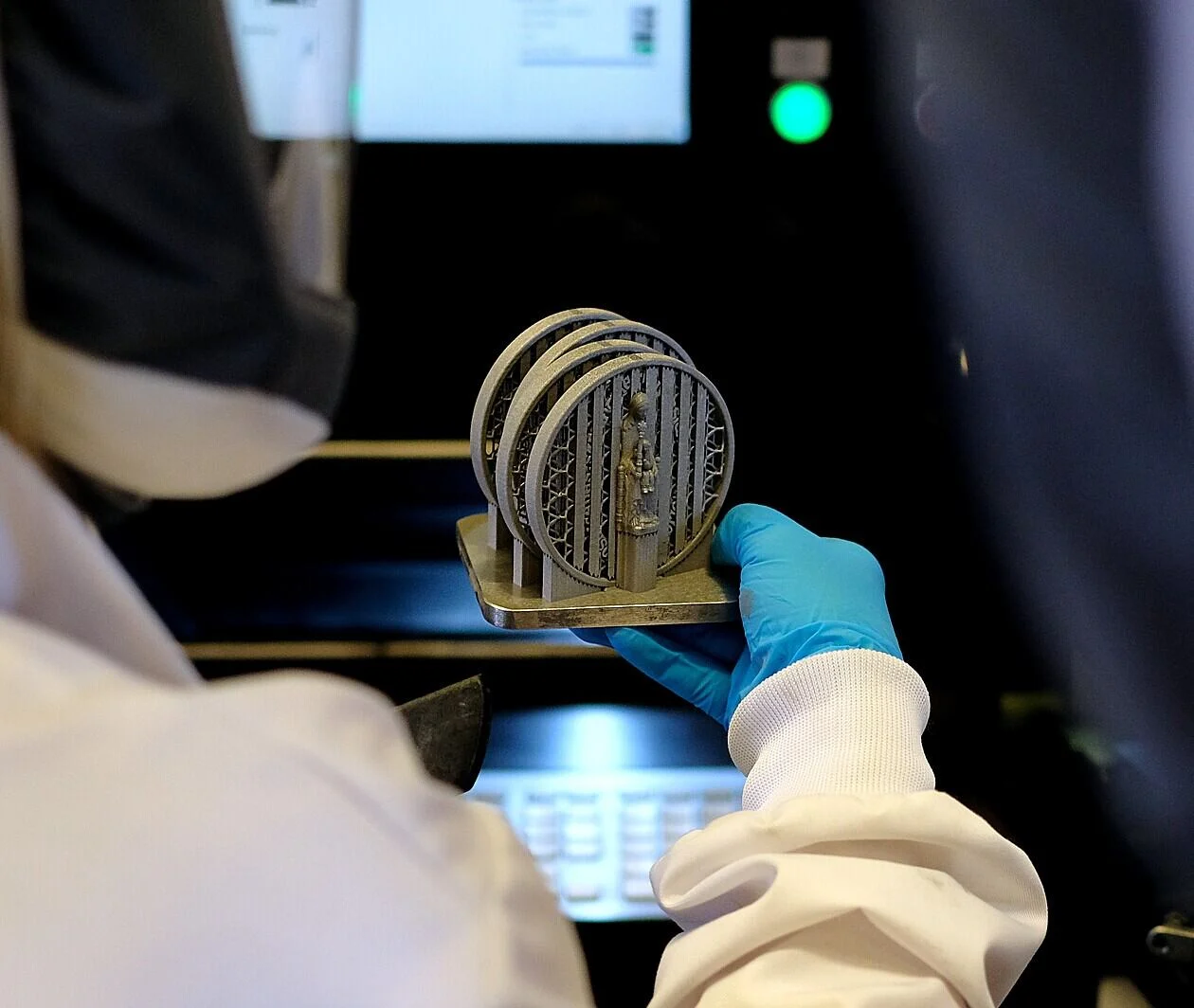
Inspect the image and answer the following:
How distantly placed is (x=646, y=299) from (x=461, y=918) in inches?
36.6

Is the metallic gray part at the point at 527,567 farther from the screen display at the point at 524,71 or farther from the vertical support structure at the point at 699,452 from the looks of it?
the screen display at the point at 524,71

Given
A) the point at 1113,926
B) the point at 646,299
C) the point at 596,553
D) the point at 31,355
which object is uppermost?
the point at 31,355

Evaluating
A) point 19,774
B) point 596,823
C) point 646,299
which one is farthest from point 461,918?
point 646,299

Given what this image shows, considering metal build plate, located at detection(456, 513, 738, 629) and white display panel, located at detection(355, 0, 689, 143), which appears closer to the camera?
metal build plate, located at detection(456, 513, 738, 629)

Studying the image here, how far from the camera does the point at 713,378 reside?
1.24 metres

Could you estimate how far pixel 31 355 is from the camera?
15.1 inches

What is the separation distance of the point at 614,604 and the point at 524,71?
605 millimetres

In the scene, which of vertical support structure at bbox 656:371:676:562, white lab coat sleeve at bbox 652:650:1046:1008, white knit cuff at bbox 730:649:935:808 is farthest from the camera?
vertical support structure at bbox 656:371:676:562

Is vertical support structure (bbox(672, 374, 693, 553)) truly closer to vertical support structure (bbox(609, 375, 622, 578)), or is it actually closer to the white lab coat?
vertical support structure (bbox(609, 375, 622, 578))

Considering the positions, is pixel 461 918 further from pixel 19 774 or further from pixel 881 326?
pixel 881 326

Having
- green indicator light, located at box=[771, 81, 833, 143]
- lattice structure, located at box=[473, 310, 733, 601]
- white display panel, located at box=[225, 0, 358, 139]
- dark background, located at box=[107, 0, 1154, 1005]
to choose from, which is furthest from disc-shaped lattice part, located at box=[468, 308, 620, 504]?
white display panel, located at box=[225, 0, 358, 139]

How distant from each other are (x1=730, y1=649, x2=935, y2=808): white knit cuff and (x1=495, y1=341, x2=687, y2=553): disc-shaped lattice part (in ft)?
0.80

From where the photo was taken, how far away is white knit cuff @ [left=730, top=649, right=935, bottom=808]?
0.68 m

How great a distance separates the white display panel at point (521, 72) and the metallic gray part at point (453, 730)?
0.70 metres
